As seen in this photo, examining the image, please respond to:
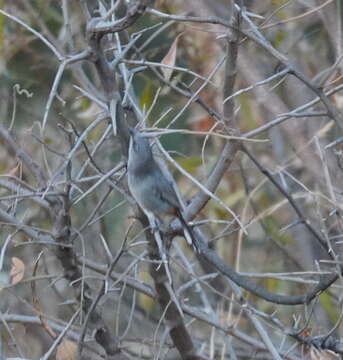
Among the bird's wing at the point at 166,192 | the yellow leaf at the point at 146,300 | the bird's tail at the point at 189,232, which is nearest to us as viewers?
the bird's tail at the point at 189,232

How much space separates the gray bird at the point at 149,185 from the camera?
2.39 meters

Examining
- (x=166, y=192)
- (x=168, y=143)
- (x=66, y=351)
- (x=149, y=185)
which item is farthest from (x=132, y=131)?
(x=168, y=143)

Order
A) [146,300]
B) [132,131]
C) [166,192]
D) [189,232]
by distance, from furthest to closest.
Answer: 1. [146,300]
2. [166,192]
3. [189,232]
4. [132,131]

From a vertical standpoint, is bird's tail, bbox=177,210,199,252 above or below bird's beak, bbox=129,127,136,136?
below

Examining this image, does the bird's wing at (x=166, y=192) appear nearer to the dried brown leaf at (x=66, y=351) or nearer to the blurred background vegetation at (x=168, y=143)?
the dried brown leaf at (x=66, y=351)

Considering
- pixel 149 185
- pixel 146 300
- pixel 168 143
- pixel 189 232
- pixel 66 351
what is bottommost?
pixel 146 300

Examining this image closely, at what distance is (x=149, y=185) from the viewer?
258cm

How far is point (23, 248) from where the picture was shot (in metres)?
4.52

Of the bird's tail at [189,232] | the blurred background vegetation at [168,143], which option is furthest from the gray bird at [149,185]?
the blurred background vegetation at [168,143]

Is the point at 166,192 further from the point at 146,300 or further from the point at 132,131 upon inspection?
the point at 146,300

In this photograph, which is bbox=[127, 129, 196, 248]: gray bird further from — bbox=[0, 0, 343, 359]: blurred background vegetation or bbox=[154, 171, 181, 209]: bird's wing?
bbox=[0, 0, 343, 359]: blurred background vegetation

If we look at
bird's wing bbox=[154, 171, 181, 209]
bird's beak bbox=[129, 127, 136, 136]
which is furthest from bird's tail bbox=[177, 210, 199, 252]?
bird's beak bbox=[129, 127, 136, 136]

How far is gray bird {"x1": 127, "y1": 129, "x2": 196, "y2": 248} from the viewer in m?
2.39

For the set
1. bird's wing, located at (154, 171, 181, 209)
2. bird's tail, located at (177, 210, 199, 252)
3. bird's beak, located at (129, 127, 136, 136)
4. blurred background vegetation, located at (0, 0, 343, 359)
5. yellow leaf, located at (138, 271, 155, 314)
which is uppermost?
bird's beak, located at (129, 127, 136, 136)
